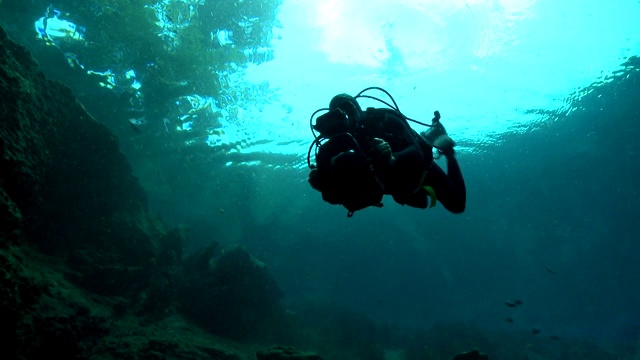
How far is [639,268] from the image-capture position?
34188 millimetres

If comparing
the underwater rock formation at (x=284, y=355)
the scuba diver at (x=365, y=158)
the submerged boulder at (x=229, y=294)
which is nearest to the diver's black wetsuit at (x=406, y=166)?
the scuba diver at (x=365, y=158)

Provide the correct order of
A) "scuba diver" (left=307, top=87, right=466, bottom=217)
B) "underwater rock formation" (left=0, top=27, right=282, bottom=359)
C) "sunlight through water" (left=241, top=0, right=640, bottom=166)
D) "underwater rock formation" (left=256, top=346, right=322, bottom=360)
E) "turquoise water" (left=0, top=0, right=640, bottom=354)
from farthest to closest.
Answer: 1. "turquoise water" (left=0, top=0, right=640, bottom=354)
2. "sunlight through water" (left=241, top=0, right=640, bottom=166)
3. "underwater rock formation" (left=256, top=346, right=322, bottom=360)
4. "underwater rock formation" (left=0, top=27, right=282, bottom=359)
5. "scuba diver" (left=307, top=87, right=466, bottom=217)

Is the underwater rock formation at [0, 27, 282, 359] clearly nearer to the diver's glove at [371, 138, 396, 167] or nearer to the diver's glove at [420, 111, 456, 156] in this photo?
the diver's glove at [371, 138, 396, 167]

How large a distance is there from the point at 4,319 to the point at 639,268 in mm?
48383

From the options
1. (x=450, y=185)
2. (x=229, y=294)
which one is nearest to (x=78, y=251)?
(x=229, y=294)

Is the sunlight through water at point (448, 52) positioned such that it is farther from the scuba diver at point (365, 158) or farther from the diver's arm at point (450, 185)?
the scuba diver at point (365, 158)

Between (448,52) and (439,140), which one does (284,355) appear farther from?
(448,52)

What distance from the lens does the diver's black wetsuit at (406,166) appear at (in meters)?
2.91

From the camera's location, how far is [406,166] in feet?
9.59

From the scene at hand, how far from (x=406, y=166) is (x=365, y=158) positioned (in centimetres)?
51

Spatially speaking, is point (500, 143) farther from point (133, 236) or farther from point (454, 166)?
point (133, 236)

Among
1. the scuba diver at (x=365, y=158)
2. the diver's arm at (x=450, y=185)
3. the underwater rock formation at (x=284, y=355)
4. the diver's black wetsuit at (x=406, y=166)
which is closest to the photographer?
the scuba diver at (x=365, y=158)

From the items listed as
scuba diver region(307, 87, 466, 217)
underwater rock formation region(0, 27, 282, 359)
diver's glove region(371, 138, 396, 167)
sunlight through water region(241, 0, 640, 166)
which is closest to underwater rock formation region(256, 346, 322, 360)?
underwater rock formation region(0, 27, 282, 359)

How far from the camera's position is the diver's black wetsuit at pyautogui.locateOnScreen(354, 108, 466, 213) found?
114 inches
